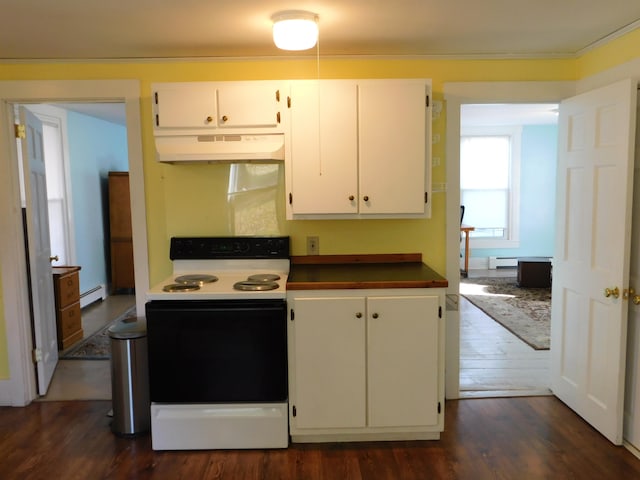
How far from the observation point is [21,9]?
7.22 ft

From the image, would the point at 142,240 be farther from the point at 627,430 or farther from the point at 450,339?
the point at 627,430

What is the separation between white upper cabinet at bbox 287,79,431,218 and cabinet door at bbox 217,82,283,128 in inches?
4.3

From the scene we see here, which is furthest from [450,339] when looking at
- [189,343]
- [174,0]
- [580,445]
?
[174,0]

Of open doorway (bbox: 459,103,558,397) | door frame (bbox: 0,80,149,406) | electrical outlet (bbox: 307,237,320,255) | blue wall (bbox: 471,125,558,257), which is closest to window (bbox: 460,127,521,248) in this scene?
open doorway (bbox: 459,103,558,397)

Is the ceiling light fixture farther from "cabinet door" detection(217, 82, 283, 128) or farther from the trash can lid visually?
the trash can lid

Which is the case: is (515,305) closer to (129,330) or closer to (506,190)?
(506,190)

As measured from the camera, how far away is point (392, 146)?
2.78m

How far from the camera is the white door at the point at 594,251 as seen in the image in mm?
2488

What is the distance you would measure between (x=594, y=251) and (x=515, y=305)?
10.3ft

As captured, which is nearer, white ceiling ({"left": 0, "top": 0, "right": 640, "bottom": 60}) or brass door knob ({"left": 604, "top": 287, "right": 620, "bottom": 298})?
white ceiling ({"left": 0, "top": 0, "right": 640, "bottom": 60})

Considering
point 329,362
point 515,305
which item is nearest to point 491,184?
point 515,305

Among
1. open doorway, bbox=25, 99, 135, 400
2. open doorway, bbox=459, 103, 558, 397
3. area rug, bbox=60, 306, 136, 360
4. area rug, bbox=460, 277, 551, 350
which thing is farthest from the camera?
open doorway, bbox=459, 103, 558, 397

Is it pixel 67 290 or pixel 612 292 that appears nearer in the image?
pixel 612 292

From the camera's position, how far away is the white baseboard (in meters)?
5.79
